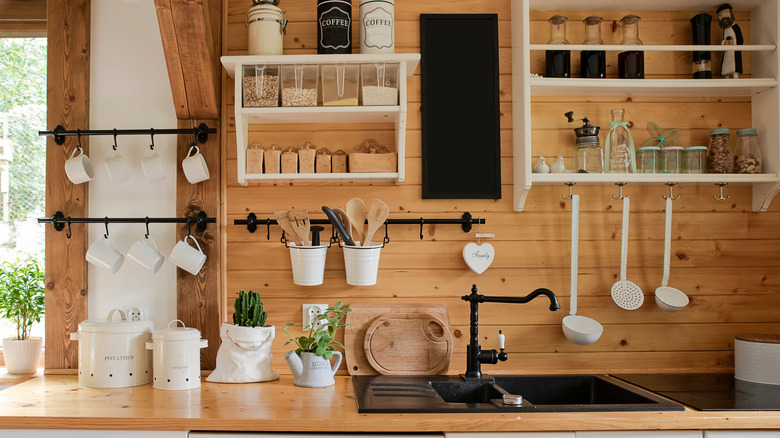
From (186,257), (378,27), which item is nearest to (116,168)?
(186,257)

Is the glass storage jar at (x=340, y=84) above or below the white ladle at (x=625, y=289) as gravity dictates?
above

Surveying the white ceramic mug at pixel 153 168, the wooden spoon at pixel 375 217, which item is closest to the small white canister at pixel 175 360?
the white ceramic mug at pixel 153 168

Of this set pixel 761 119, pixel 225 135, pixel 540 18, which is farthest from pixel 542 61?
pixel 225 135

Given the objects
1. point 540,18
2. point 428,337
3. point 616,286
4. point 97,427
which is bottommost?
point 97,427

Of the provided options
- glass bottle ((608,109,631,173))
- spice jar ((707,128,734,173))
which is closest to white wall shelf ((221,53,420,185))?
glass bottle ((608,109,631,173))

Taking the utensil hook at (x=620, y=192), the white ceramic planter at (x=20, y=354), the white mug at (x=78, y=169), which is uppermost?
the white mug at (x=78, y=169)

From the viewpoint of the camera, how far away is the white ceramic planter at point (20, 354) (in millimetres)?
2240

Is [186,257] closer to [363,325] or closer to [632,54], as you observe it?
[363,325]

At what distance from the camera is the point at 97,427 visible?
5.56 ft

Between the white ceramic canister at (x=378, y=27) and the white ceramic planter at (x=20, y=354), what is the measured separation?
153 cm

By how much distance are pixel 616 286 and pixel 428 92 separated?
0.95 m

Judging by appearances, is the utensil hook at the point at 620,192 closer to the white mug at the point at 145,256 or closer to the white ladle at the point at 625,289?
the white ladle at the point at 625,289

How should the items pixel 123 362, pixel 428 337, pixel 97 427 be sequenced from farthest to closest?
pixel 428 337 < pixel 123 362 < pixel 97 427

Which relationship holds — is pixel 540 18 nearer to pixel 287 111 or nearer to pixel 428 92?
pixel 428 92
